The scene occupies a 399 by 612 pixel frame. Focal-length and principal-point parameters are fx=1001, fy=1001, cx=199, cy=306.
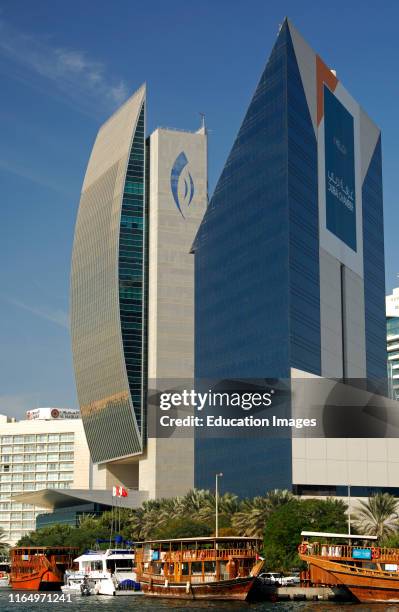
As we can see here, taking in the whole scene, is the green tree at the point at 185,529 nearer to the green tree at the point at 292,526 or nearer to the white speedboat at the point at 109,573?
the green tree at the point at 292,526

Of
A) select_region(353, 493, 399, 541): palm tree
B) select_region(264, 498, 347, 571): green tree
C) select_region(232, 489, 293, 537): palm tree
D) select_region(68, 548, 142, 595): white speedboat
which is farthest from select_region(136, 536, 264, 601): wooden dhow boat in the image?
select_region(353, 493, 399, 541): palm tree

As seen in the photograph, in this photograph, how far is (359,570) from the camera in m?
92.9

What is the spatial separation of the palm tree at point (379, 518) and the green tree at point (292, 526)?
2946 mm

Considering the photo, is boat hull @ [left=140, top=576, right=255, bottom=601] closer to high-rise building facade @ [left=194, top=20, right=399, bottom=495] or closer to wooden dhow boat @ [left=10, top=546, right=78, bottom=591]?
wooden dhow boat @ [left=10, top=546, right=78, bottom=591]

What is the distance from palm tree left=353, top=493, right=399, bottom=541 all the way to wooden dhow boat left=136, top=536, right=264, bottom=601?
29661mm

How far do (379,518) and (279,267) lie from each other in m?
58.1

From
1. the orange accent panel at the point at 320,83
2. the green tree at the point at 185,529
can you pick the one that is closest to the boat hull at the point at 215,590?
the green tree at the point at 185,529

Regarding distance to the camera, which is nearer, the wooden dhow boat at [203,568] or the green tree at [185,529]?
the wooden dhow boat at [203,568]

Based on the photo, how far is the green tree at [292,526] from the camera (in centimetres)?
11644

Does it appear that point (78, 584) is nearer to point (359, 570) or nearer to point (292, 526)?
point (292, 526)

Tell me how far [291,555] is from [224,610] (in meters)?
32.9

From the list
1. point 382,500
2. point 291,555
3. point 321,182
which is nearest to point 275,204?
point 321,182

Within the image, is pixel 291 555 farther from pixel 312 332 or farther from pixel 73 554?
pixel 312 332

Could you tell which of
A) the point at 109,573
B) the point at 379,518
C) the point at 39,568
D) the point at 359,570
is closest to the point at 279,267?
the point at 379,518
